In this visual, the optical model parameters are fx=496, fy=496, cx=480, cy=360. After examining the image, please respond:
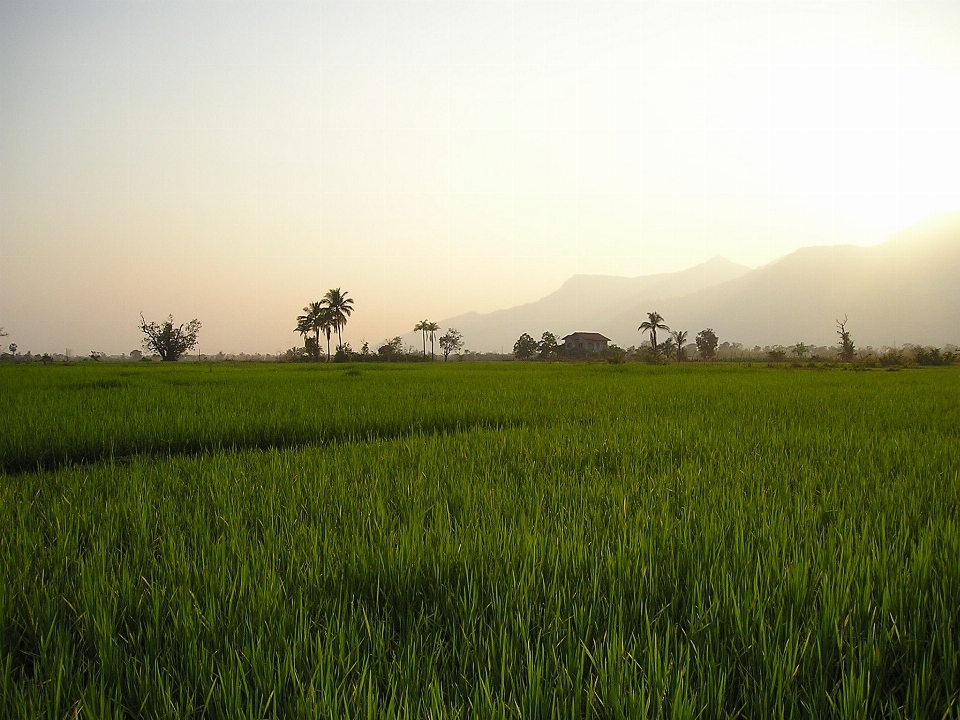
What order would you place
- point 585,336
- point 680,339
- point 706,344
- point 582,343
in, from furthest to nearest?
point 585,336 < point 582,343 < point 706,344 < point 680,339

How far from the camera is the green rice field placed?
1030 millimetres

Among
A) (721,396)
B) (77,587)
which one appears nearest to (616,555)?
(77,587)

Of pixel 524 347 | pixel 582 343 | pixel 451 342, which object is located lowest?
pixel 524 347

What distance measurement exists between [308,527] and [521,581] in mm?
1120

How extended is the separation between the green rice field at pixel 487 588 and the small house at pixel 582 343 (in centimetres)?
6953

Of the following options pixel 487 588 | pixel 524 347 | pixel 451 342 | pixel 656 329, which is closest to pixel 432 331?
pixel 451 342

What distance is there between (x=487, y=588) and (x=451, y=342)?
85274 millimetres

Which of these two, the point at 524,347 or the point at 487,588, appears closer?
the point at 487,588

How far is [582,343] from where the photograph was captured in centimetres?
7444

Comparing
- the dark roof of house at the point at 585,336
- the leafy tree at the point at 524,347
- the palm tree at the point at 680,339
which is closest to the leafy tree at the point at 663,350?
the palm tree at the point at 680,339

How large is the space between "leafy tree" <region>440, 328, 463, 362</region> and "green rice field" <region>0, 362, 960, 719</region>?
82017 mm

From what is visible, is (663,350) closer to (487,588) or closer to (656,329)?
(656,329)

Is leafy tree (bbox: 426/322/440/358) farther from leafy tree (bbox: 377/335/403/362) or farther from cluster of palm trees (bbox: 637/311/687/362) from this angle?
cluster of palm trees (bbox: 637/311/687/362)

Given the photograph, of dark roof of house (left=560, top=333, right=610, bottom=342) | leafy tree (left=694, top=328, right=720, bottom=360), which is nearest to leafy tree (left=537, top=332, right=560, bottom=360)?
dark roof of house (left=560, top=333, right=610, bottom=342)
